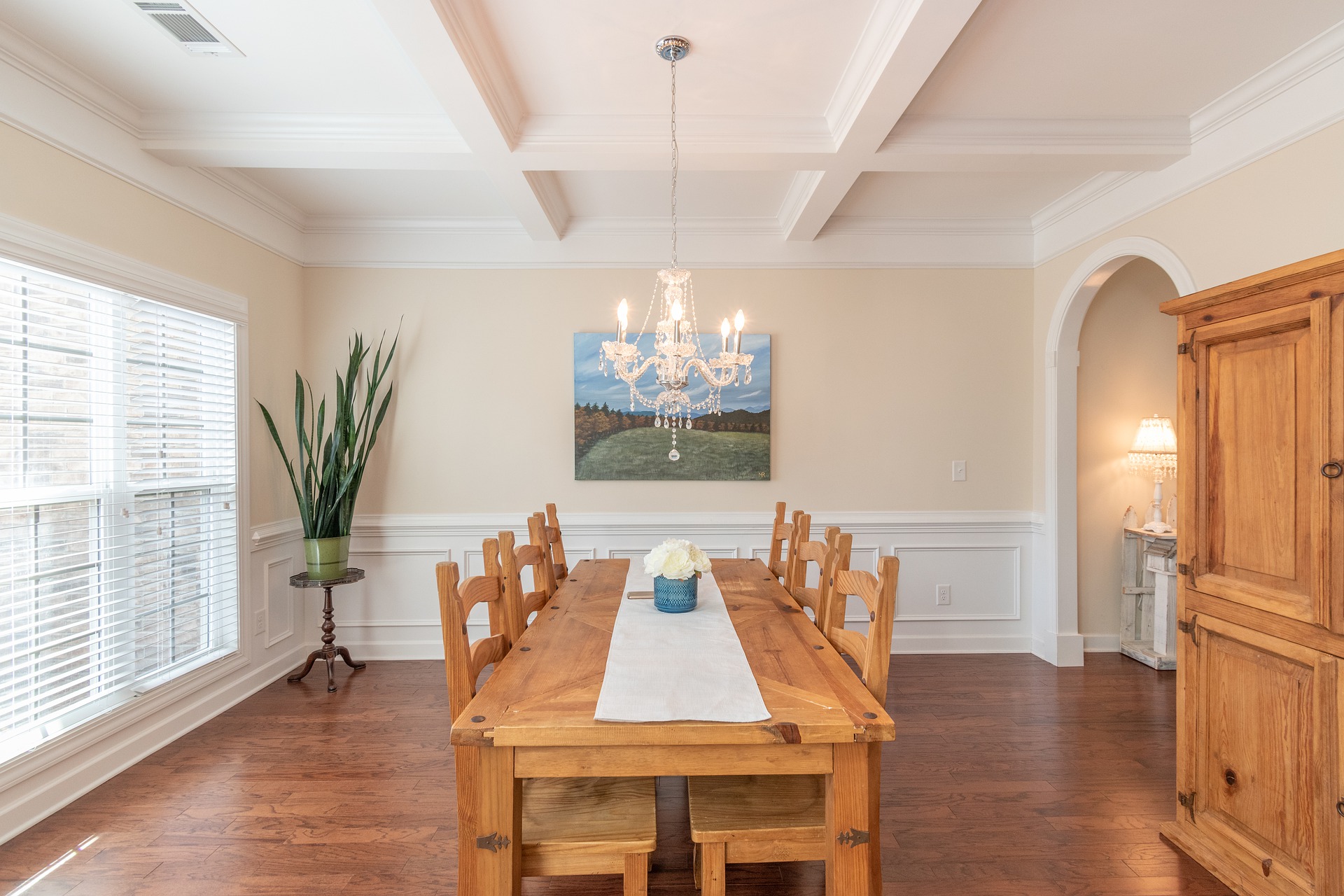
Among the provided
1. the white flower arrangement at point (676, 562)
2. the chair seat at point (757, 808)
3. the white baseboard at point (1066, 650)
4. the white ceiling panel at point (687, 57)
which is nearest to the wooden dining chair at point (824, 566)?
the white flower arrangement at point (676, 562)

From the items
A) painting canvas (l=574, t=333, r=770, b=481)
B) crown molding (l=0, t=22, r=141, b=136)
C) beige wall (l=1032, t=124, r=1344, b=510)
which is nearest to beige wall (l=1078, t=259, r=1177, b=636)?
beige wall (l=1032, t=124, r=1344, b=510)

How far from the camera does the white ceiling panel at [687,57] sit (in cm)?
214

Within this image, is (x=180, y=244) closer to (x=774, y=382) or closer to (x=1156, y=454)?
(x=774, y=382)

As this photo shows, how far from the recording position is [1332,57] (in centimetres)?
235

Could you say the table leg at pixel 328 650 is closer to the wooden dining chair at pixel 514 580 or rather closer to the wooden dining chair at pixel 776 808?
the wooden dining chair at pixel 514 580

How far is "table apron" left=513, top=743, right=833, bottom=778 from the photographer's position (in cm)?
147

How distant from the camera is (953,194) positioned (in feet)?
12.3

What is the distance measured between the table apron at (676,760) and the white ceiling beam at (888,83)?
204cm

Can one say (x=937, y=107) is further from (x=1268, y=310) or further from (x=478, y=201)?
(x=478, y=201)

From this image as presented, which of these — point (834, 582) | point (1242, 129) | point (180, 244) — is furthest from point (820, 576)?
point (180, 244)

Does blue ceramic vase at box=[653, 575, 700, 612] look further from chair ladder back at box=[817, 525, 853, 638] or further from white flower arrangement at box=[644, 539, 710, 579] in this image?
chair ladder back at box=[817, 525, 853, 638]

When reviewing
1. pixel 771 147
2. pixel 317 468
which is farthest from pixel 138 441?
pixel 771 147

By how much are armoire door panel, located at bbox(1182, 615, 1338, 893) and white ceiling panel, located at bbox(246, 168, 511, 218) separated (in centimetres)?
371

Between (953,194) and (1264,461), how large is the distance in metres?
2.34
